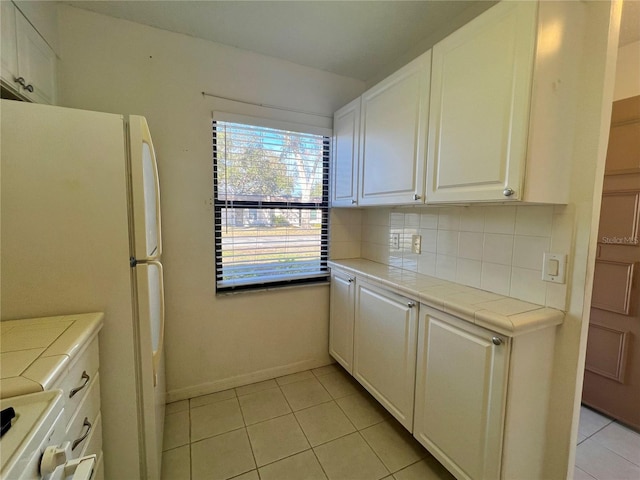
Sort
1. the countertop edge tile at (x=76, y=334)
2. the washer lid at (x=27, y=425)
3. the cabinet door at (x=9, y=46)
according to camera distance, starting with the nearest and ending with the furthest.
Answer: the washer lid at (x=27, y=425) < the countertop edge tile at (x=76, y=334) < the cabinet door at (x=9, y=46)

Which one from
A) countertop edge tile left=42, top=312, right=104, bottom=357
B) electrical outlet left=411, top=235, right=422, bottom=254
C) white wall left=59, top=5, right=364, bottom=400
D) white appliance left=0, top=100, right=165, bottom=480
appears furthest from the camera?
electrical outlet left=411, top=235, right=422, bottom=254

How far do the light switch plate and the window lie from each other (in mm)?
1517

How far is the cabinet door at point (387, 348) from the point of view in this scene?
1.57 meters

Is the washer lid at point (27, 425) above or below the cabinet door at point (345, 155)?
below

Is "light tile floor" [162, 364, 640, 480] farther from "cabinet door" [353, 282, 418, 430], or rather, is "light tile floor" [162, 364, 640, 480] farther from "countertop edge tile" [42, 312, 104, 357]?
"countertop edge tile" [42, 312, 104, 357]

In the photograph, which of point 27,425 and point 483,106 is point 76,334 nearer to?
point 27,425

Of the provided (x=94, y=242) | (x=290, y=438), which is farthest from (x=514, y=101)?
(x=290, y=438)

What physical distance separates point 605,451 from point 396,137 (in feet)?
7.09

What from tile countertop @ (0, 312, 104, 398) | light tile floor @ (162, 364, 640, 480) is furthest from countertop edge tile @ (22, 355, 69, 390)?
light tile floor @ (162, 364, 640, 480)

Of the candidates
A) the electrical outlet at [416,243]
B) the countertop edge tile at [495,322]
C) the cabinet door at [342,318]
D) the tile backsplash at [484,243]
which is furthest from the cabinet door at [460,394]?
the cabinet door at [342,318]

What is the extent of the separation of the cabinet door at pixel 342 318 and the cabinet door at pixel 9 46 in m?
1.99

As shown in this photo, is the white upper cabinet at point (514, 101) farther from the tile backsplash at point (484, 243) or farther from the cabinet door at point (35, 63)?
the cabinet door at point (35, 63)

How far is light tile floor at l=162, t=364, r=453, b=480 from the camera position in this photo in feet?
4.84

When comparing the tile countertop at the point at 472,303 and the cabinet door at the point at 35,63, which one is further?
the cabinet door at the point at 35,63
